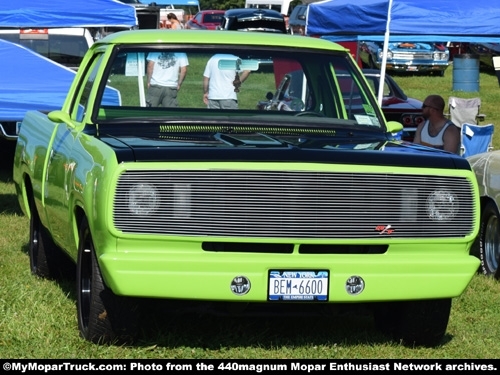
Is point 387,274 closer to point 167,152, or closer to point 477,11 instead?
point 167,152

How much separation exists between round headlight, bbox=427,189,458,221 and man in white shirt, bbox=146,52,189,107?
1.91m

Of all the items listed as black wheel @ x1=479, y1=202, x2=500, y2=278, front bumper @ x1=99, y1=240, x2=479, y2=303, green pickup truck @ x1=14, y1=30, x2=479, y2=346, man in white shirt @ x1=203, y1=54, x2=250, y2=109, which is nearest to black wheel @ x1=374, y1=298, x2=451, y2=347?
green pickup truck @ x1=14, y1=30, x2=479, y2=346

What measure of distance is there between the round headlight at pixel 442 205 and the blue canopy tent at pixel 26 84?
660 centimetres

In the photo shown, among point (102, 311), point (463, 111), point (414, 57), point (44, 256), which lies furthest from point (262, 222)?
point (414, 57)

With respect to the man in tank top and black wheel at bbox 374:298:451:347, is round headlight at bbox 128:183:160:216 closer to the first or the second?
black wheel at bbox 374:298:451:347

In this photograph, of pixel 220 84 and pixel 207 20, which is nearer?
pixel 220 84

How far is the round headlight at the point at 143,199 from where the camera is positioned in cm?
546

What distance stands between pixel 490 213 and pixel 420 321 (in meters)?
2.78

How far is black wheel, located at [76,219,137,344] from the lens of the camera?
5746 millimetres

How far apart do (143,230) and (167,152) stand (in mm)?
409

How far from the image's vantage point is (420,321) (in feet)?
20.2

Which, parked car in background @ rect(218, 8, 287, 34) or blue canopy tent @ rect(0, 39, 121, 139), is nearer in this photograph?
blue canopy tent @ rect(0, 39, 121, 139)

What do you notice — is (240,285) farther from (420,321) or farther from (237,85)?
(237,85)

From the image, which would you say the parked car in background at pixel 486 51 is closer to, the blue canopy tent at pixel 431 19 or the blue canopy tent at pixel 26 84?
the blue canopy tent at pixel 431 19
